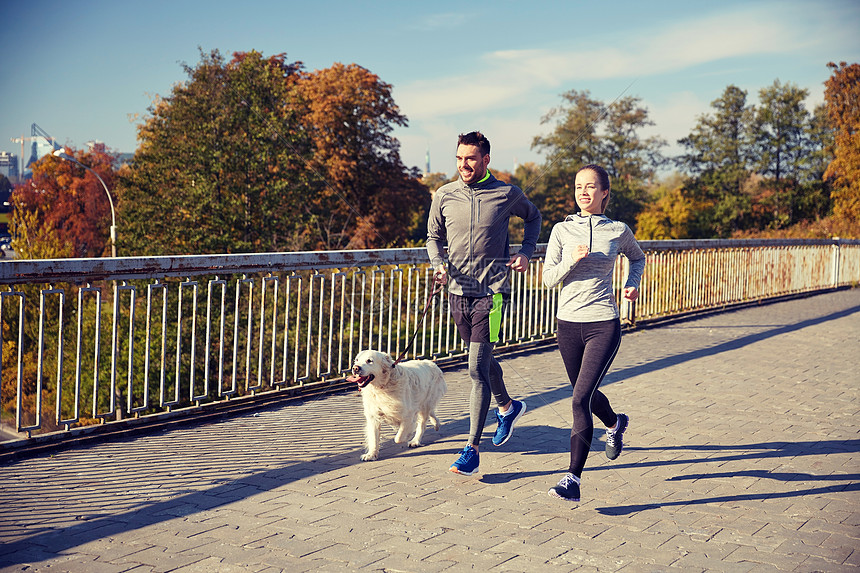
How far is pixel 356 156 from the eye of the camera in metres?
45.0

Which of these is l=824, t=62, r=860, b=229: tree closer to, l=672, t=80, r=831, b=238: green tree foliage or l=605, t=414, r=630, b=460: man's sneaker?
l=672, t=80, r=831, b=238: green tree foliage

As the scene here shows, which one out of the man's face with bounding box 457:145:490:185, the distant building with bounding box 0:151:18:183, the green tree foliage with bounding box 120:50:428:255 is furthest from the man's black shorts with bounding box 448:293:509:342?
the distant building with bounding box 0:151:18:183

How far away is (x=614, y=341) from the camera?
15.0 ft

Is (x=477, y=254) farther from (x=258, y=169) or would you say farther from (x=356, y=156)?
(x=356, y=156)

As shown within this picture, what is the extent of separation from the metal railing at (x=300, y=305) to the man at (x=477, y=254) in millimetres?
1595

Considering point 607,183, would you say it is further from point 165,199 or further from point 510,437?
point 165,199

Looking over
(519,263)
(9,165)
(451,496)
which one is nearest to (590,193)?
(519,263)

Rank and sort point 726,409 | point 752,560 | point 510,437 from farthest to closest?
point 726,409, point 510,437, point 752,560

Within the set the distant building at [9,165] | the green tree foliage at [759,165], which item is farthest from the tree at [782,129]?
the distant building at [9,165]

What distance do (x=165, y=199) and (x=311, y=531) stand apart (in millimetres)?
36765

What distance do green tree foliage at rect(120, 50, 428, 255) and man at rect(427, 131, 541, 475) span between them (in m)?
29.6

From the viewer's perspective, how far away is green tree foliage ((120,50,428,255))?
3775 cm

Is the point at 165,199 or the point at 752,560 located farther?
the point at 165,199

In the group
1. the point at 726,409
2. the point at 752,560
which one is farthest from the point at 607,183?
the point at 726,409
